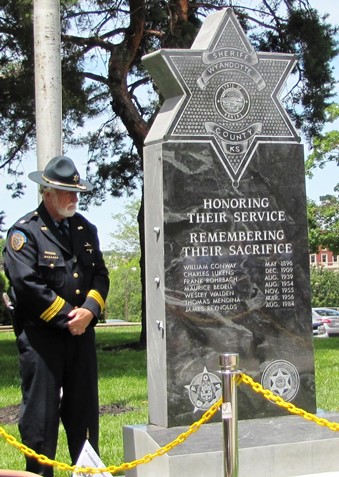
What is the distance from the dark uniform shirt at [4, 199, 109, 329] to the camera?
496cm

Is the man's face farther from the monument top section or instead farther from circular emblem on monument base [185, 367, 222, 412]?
circular emblem on monument base [185, 367, 222, 412]

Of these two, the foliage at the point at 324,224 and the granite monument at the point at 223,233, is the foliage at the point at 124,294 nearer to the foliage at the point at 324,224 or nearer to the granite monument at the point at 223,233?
the foliage at the point at 324,224

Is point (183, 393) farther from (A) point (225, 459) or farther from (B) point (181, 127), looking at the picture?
(B) point (181, 127)

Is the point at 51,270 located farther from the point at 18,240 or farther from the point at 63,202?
the point at 63,202

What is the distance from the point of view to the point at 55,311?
16.2 ft

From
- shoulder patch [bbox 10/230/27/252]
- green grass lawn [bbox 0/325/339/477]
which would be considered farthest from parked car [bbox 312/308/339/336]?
shoulder patch [bbox 10/230/27/252]

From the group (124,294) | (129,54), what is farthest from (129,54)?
(124,294)

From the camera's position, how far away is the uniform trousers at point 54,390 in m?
4.99

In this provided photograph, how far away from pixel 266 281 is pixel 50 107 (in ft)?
8.94

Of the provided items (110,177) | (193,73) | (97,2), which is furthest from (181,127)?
(110,177)

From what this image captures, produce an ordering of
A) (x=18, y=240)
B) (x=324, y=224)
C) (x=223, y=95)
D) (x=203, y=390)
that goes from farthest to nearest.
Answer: (x=324, y=224) → (x=223, y=95) → (x=203, y=390) → (x=18, y=240)

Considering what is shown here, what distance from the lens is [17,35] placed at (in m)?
14.7

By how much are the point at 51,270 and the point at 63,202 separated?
0.42m

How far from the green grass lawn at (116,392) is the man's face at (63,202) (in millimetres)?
2204
